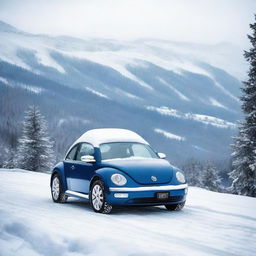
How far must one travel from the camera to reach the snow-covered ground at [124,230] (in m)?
6.46

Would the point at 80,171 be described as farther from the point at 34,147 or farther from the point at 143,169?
the point at 34,147

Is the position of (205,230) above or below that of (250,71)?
below

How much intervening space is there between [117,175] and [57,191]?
265 centimetres

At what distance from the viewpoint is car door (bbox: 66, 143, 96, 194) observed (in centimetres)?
1034

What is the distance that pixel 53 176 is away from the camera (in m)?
12.0

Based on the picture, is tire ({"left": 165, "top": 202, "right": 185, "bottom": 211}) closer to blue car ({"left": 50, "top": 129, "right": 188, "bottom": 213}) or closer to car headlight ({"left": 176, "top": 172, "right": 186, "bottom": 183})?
blue car ({"left": 50, "top": 129, "right": 188, "bottom": 213})

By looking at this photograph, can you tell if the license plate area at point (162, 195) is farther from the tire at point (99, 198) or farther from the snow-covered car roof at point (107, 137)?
the snow-covered car roof at point (107, 137)

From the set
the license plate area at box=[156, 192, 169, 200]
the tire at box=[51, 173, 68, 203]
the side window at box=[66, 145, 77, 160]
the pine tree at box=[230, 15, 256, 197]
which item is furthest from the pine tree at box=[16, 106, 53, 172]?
the license plate area at box=[156, 192, 169, 200]

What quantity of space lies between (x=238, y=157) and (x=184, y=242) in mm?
22767

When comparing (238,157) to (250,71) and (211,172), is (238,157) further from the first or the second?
(211,172)

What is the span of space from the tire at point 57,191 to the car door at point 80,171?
0.41 m

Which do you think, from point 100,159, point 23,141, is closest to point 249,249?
point 100,159

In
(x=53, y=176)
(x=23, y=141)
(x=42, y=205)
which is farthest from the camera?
(x=23, y=141)

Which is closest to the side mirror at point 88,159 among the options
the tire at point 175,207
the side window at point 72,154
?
the side window at point 72,154
